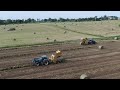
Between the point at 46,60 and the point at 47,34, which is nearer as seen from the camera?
the point at 46,60

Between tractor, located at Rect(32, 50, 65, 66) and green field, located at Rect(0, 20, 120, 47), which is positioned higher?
tractor, located at Rect(32, 50, 65, 66)

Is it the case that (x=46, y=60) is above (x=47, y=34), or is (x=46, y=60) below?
above

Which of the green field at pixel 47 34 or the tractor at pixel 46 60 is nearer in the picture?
the tractor at pixel 46 60

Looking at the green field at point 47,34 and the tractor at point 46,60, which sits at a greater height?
the tractor at point 46,60

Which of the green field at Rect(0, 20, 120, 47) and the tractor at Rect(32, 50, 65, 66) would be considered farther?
the green field at Rect(0, 20, 120, 47)
